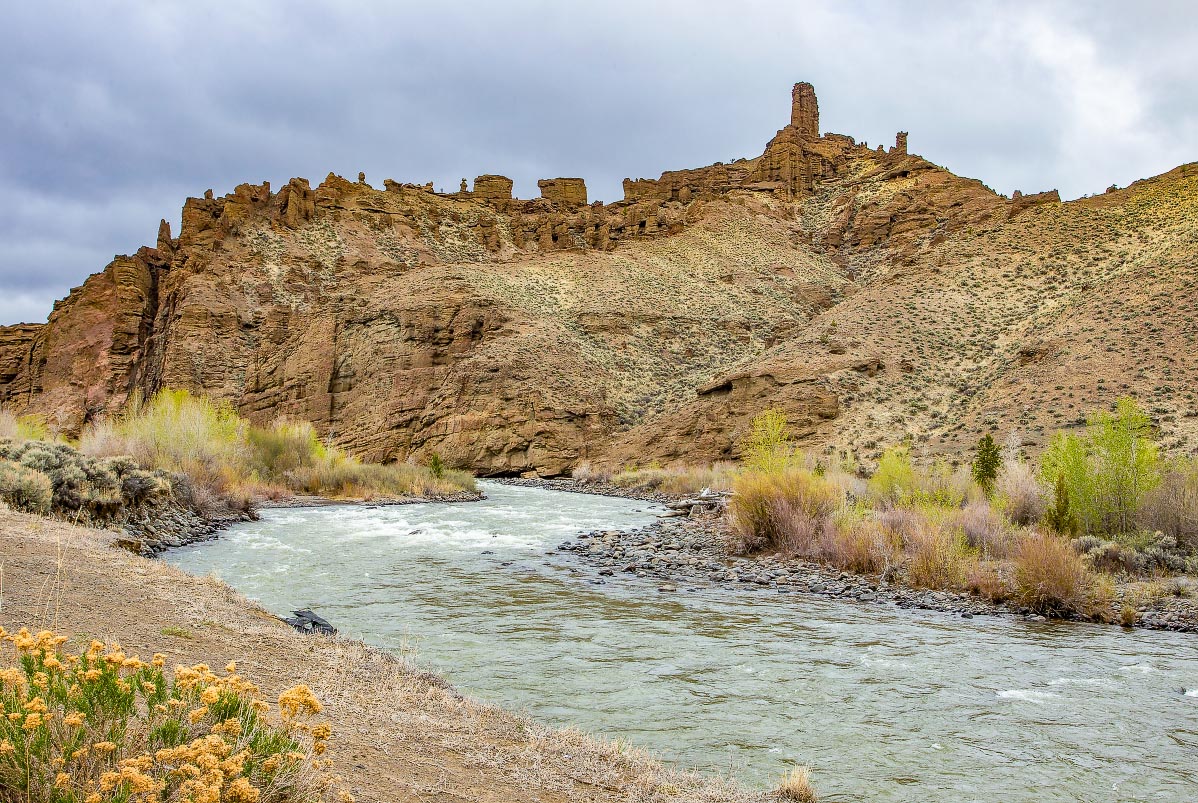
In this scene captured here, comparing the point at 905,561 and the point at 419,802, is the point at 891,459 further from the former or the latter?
the point at 419,802

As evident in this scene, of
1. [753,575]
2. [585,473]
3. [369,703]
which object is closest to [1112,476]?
[753,575]

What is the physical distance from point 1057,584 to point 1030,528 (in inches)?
154

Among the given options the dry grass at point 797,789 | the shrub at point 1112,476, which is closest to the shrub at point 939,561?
the shrub at point 1112,476

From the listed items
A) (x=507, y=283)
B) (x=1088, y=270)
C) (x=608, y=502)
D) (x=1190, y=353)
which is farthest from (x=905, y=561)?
(x=507, y=283)

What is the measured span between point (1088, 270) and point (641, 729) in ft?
157

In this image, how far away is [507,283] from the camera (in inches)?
2394

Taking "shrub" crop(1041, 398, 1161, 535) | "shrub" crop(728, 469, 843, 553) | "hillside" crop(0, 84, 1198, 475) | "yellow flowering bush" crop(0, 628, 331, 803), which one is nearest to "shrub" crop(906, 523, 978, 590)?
"shrub" crop(728, 469, 843, 553)

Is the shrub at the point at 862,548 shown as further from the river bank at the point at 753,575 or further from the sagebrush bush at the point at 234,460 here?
the sagebrush bush at the point at 234,460

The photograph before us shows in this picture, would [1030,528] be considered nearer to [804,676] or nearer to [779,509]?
[779,509]

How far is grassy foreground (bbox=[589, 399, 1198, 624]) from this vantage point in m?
10.5

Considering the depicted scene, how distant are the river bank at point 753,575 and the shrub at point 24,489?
371 inches

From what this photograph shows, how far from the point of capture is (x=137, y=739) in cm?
292

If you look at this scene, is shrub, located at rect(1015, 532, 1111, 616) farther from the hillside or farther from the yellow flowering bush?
the hillside

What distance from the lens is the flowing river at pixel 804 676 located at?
5.23m
